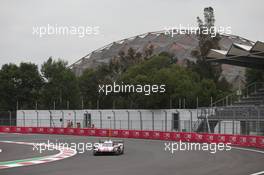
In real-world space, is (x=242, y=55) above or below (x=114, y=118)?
above

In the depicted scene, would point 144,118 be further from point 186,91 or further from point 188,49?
point 188,49

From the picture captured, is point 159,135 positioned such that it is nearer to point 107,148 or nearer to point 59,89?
point 107,148

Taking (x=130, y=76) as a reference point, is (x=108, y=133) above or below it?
below

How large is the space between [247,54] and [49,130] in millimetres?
22914

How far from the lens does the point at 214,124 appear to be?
47.3 metres

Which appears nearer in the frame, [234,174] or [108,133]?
[234,174]

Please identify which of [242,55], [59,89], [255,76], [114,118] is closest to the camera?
[242,55]

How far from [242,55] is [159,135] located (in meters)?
10.2

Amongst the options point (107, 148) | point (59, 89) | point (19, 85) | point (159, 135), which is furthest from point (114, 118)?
point (19, 85)

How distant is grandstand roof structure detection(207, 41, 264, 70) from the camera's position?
1709 inches

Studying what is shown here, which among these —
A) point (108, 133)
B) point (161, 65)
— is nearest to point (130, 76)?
point (161, 65)

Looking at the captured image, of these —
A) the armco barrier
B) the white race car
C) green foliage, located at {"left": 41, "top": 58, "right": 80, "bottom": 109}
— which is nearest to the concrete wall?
the armco barrier

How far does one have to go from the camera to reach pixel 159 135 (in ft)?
142

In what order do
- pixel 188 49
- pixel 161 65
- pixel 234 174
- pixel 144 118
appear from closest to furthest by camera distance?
pixel 234 174
pixel 144 118
pixel 161 65
pixel 188 49
